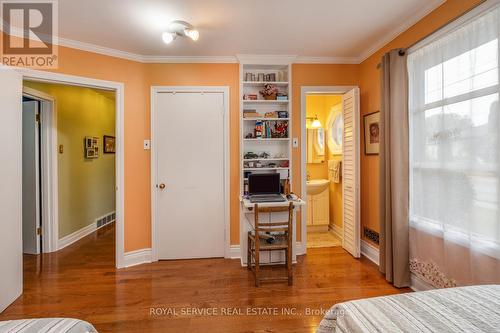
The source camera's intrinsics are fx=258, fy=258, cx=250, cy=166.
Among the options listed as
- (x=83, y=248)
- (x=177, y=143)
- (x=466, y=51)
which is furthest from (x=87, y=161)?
(x=466, y=51)

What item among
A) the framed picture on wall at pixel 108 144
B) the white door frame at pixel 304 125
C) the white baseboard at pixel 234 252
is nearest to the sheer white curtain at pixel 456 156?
the white door frame at pixel 304 125

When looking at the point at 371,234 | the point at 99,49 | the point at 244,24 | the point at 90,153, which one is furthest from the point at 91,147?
the point at 371,234

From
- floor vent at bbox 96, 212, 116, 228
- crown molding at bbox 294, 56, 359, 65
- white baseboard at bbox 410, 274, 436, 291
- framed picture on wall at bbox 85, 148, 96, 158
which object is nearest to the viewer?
white baseboard at bbox 410, 274, 436, 291

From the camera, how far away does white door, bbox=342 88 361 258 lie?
10.7 feet

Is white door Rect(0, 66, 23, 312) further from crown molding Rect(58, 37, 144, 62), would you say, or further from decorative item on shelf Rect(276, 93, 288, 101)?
decorative item on shelf Rect(276, 93, 288, 101)

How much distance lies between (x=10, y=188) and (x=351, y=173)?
360 cm

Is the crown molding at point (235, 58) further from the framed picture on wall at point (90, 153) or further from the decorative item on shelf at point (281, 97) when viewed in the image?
the framed picture on wall at point (90, 153)

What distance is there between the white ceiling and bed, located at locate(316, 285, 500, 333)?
2186mm

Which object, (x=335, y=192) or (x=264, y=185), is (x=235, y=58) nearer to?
(x=264, y=185)

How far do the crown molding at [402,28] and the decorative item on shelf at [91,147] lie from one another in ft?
14.5

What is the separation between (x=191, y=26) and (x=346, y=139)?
2342 mm

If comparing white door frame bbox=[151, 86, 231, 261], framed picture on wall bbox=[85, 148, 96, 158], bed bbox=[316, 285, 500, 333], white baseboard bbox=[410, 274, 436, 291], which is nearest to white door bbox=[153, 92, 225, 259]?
white door frame bbox=[151, 86, 231, 261]

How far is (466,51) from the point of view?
6.07 ft

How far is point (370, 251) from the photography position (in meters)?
3.20
